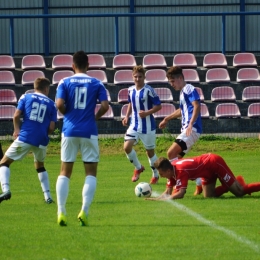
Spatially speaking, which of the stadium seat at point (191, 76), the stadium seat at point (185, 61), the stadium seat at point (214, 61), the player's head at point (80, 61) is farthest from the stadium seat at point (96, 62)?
the player's head at point (80, 61)

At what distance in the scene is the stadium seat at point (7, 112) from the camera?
2228cm

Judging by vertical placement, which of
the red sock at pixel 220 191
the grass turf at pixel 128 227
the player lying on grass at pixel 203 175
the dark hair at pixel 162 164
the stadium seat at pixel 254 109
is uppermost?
the stadium seat at pixel 254 109

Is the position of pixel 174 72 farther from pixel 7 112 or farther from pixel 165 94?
pixel 7 112

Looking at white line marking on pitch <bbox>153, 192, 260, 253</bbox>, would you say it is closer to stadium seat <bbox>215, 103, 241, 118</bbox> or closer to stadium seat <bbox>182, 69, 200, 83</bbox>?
stadium seat <bbox>215, 103, 241, 118</bbox>

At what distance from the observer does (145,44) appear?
2898 centimetres

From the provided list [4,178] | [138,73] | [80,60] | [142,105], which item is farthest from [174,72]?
[80,60]

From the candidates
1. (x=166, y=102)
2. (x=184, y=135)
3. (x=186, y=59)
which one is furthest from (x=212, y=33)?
(x=184, y=135)

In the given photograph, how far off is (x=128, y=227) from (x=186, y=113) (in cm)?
407

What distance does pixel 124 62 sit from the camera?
25000 mm

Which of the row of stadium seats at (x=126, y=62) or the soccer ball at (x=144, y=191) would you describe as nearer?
the soccer ball at (x=144, y=191)

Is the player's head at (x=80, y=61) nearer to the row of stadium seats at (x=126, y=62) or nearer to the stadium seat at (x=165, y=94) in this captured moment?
the stadium seat at (x=165, y=94)

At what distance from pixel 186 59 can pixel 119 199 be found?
44.1ft

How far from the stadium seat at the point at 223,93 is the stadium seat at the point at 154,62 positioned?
2.08 metres

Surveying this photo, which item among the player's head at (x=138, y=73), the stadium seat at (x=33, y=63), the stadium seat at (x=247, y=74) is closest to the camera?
the player's head at (x=138, y=73)
